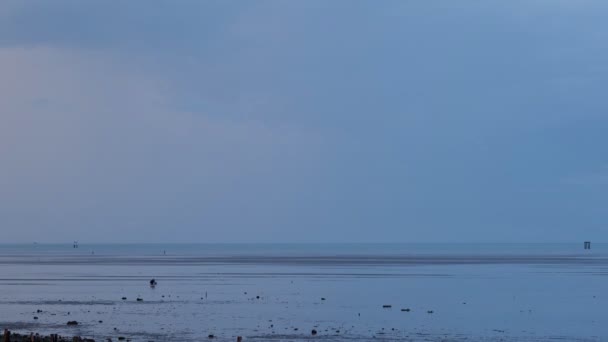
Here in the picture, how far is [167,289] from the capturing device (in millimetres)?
69125

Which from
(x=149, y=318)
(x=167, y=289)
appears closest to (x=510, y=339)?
(x=149, y=318)

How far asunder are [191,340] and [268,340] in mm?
3436

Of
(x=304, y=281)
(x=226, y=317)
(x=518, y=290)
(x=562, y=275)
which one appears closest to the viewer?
(x=226, y=317)

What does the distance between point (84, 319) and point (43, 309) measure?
22.2ft

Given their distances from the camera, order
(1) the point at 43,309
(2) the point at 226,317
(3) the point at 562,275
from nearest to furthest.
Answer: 1. (2) the point at 226,317
2. (1) the point at 43,309
3. (3) the point at 562,275

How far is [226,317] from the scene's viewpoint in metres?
48.4

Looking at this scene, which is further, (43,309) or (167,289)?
(167,289)

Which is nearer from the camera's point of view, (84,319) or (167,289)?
(84,319)

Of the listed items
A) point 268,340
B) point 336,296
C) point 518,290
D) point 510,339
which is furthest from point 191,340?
point 518,290

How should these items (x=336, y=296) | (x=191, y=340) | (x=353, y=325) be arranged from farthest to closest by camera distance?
(x=336, y=296) < (x=353, y=325) < (x=191, y=340)

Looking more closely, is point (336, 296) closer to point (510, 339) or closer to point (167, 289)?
point (167, 289)

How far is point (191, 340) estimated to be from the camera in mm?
39000

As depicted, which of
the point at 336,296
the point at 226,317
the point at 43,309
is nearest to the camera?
the point at 226,317

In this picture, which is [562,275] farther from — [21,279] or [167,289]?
[21,279]
